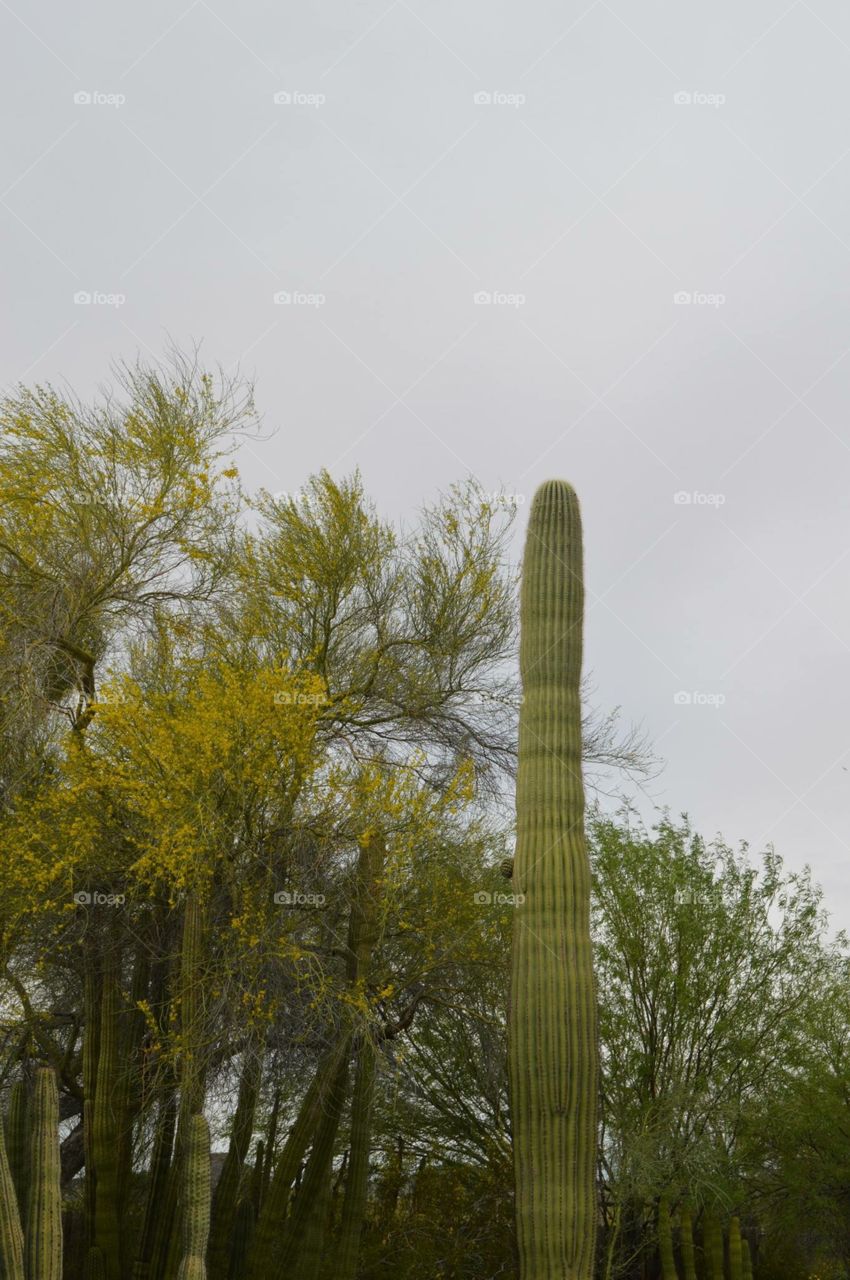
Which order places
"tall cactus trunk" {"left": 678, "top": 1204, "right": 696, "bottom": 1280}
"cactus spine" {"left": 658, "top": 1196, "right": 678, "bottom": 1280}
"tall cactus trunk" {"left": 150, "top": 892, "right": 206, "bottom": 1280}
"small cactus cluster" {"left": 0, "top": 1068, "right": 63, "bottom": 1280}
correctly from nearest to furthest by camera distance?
"small cactus cluster" {"left": 0, "top": 1068, "right": 63, "bottom": 1280} → "tall cactus trunk" {"left": 150, "top": 892, "right": 206, "bottom": 1280} → "cactus spine" {"left": 658, "top": 1196, "right": 678, "bottom": 1280} → "tall cactus trunk" {"left": 678, "top": 1204, "right": 696, "bottom": 1280}

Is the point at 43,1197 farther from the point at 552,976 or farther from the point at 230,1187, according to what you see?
the point at 230,1187

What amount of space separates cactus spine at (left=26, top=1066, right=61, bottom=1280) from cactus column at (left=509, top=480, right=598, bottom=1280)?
120 inches

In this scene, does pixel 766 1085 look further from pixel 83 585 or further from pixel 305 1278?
pixel 83 585

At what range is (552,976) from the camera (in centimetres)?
849

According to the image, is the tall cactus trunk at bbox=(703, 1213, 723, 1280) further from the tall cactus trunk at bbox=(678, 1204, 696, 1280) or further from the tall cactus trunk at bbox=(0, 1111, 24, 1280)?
the tall cactus trunk at bbox=(0, 1111, 24, 1280)

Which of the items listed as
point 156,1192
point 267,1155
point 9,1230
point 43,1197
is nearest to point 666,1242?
point 267,1155

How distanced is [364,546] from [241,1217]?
6962 millimetres

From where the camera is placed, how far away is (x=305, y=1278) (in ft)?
35.0

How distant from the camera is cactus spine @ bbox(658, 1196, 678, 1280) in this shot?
560 inches

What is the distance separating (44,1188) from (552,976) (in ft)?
11.5

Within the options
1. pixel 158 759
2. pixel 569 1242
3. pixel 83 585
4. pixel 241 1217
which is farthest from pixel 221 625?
pixel 569 1242

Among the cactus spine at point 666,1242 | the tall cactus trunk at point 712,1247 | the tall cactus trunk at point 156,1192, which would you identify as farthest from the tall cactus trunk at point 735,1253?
the tall cactus trunk at point 156,1192

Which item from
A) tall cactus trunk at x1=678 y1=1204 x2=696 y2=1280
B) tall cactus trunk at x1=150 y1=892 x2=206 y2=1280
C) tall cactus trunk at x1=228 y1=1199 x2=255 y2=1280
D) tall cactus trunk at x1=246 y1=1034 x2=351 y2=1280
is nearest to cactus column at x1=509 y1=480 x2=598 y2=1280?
tall cactus trunk at x1=150 y1=892 x2=206 y2=1280

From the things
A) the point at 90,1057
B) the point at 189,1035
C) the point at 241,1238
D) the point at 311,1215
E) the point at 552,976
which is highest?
the point at 552,976
